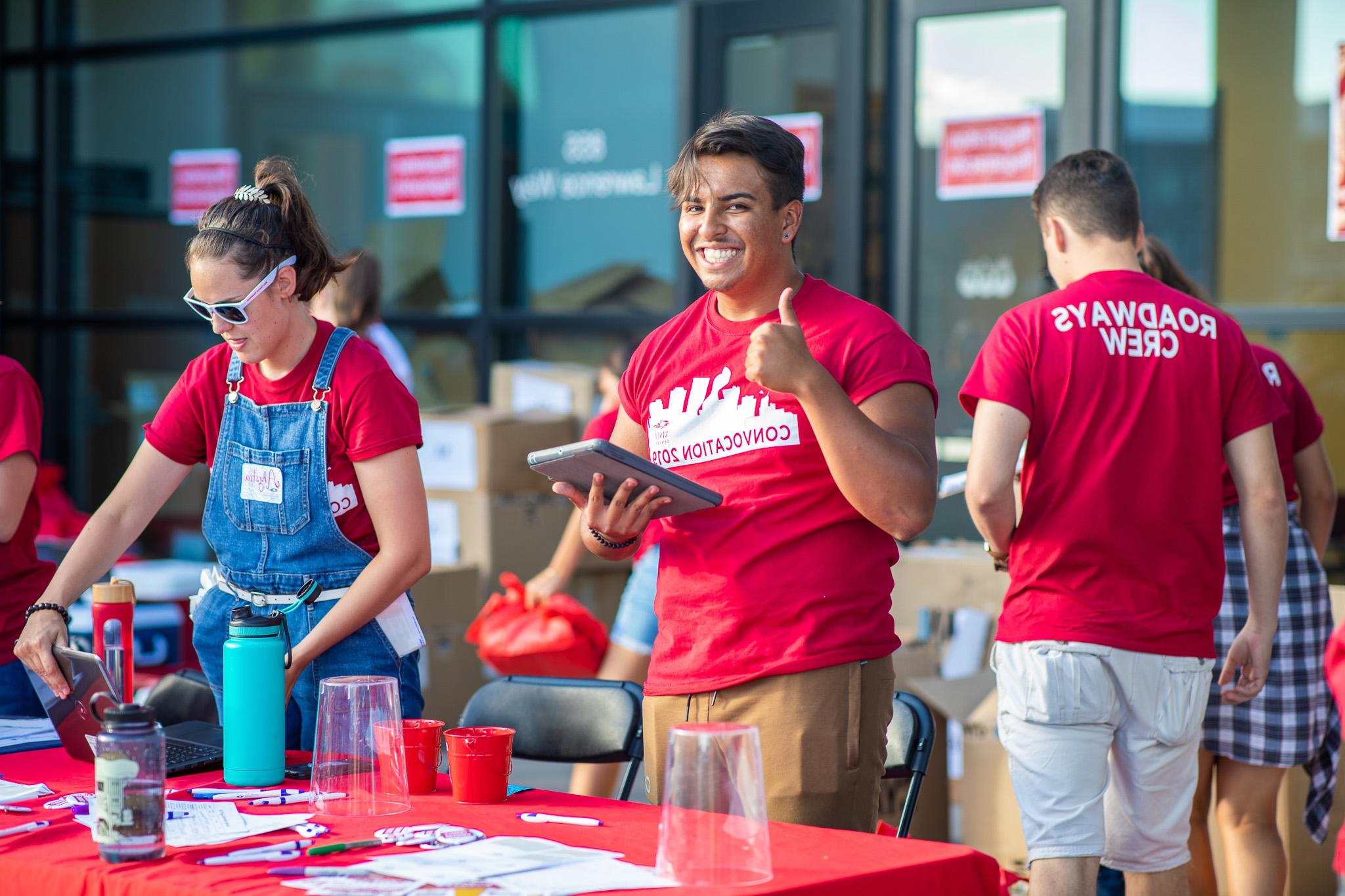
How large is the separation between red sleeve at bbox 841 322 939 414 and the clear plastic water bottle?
1.10 m

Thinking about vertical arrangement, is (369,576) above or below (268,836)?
above

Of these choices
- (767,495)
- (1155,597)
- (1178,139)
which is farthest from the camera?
(1178,139)

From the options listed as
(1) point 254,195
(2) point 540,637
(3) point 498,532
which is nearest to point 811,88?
(3) point 498,532

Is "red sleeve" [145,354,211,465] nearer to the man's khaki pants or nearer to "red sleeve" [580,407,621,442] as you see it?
the man's khaki pants

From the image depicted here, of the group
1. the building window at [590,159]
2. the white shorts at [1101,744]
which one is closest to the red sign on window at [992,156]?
the building window at [590,159]

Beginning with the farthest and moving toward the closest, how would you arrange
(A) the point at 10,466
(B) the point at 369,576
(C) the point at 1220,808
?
(C) the point at 1220,808 → (A) the point at 10,466 → (B) the point at 369,576

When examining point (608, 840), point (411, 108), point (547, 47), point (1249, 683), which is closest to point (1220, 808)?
point (1249, 683)

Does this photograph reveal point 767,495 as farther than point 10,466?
No

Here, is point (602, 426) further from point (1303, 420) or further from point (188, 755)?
point (188, 755)

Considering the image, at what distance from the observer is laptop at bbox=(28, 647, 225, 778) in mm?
2428

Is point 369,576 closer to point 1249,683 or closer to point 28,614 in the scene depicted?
point 28,614

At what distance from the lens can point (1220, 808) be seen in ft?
11.9

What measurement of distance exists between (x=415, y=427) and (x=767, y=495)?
70 centimetres

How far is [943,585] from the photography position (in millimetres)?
4703
